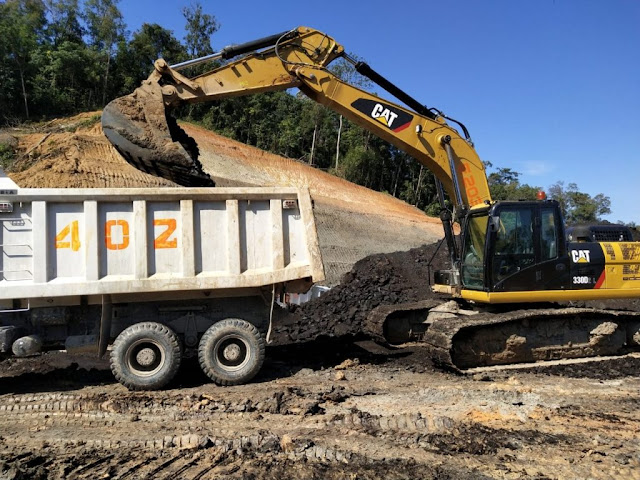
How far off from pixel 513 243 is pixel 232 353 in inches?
168

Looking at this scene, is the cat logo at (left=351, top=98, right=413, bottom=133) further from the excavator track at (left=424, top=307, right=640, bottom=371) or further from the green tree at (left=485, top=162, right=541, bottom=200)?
the green tree at (left=485, top=162, right=541, bottom=200)

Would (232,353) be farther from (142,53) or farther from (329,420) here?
(142,53)

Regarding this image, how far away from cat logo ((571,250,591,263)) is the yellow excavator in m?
0.02

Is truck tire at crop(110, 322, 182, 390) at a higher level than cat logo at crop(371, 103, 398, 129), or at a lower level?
lower

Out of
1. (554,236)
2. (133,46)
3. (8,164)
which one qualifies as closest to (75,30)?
(133,46)

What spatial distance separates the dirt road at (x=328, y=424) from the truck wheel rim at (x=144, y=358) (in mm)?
338

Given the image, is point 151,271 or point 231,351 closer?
point 151,271

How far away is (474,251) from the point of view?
7.52 metres

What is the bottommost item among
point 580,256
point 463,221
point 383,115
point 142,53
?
point 580,256

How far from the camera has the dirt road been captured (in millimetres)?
3814

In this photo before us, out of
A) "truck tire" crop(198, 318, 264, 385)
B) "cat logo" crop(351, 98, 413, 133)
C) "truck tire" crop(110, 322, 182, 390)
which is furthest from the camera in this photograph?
"cat logo" crop(351, 98, 413, 133)

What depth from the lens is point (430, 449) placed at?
412 centimetres

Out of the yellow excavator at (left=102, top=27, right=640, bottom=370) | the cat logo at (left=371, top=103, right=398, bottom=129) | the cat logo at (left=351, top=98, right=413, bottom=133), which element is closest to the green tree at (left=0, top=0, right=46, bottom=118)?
the yellow excavator at (left=102, top=27, right=640, bottom=370)

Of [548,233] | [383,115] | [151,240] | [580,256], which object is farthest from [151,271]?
[580,256]
